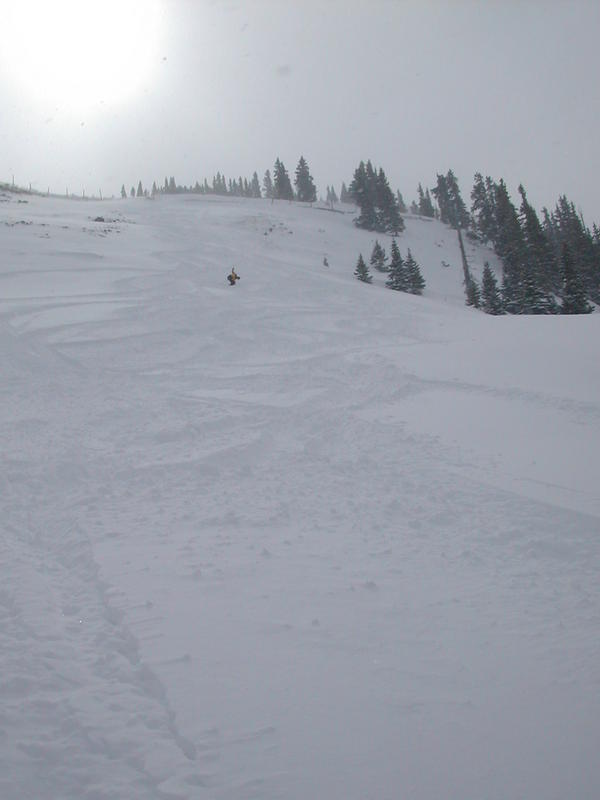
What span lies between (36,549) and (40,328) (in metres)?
10.6

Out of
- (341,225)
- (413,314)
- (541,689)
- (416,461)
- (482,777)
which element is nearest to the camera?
(482,777)

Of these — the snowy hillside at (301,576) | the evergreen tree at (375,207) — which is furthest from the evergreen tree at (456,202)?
the snowy hillside at (301,576)

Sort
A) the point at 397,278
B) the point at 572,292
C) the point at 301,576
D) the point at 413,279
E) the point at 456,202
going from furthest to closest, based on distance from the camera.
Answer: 1. the point at 456,202
2. the point at 413,279
3. the point at 397,278
4. the point at 572,292
5. the point at 301,576

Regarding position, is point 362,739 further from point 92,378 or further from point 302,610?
point 92,378

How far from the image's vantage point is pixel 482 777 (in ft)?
8.22

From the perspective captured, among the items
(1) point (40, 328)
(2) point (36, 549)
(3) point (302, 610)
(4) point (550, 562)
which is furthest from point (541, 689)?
(1) point (40, 328)

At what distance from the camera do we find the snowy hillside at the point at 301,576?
8.65 ft

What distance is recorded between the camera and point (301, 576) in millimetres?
4348

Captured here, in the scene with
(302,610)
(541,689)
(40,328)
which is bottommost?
(541,689)

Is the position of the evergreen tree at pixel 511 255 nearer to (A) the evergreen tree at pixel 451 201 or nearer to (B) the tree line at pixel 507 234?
(B) the tree line at pixel 507 234

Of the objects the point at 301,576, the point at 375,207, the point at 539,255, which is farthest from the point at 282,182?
the point at 301,576

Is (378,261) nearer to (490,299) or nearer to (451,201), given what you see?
(490,299)

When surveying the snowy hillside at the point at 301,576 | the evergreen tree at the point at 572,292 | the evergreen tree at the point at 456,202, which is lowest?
the snowy hillside at the point at 301,576

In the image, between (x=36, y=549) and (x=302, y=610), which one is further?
(x=36, y=549)
